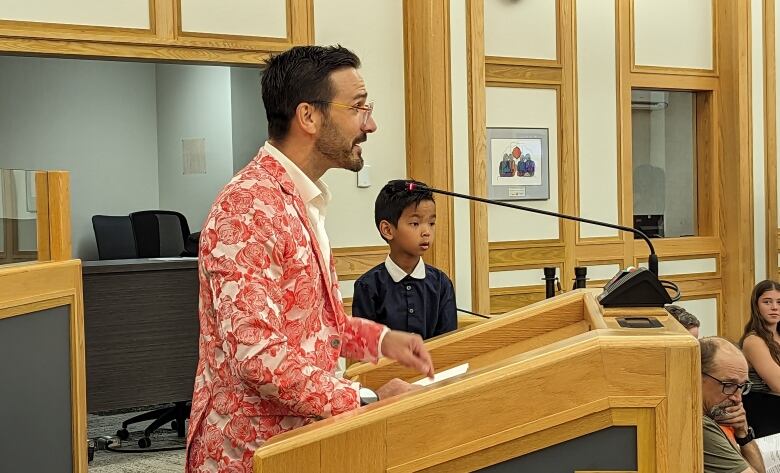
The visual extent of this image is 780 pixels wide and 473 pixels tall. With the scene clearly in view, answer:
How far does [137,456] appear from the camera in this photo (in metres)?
5.79

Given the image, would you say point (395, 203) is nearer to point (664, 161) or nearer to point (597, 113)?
point (597, 113)

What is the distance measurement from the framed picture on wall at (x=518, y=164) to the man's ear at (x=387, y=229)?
10.1ft

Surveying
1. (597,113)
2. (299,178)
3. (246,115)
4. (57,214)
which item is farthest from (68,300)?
(246,115)

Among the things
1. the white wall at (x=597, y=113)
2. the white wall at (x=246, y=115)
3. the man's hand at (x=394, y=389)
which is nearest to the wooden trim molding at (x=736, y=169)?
the white wall at (x=597, y=113)

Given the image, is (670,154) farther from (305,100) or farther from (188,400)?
(305,100)

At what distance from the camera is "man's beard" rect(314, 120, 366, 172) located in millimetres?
2002

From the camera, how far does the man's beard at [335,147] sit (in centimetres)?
200

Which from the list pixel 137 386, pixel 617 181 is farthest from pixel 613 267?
pixel 137 386

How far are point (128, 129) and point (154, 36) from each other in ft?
15.7

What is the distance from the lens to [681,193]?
7898mm

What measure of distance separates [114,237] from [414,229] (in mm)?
6029

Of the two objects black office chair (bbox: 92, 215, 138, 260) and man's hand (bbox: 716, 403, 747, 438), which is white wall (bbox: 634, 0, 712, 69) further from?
man's hand (bbox: 716, 403, 747, 438)

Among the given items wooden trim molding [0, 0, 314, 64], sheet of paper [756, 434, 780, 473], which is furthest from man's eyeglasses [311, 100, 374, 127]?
wooden trim molding [0, 0, 314, 64]

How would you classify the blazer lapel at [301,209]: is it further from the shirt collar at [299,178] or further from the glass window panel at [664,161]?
the glass window panel at [664,161]
